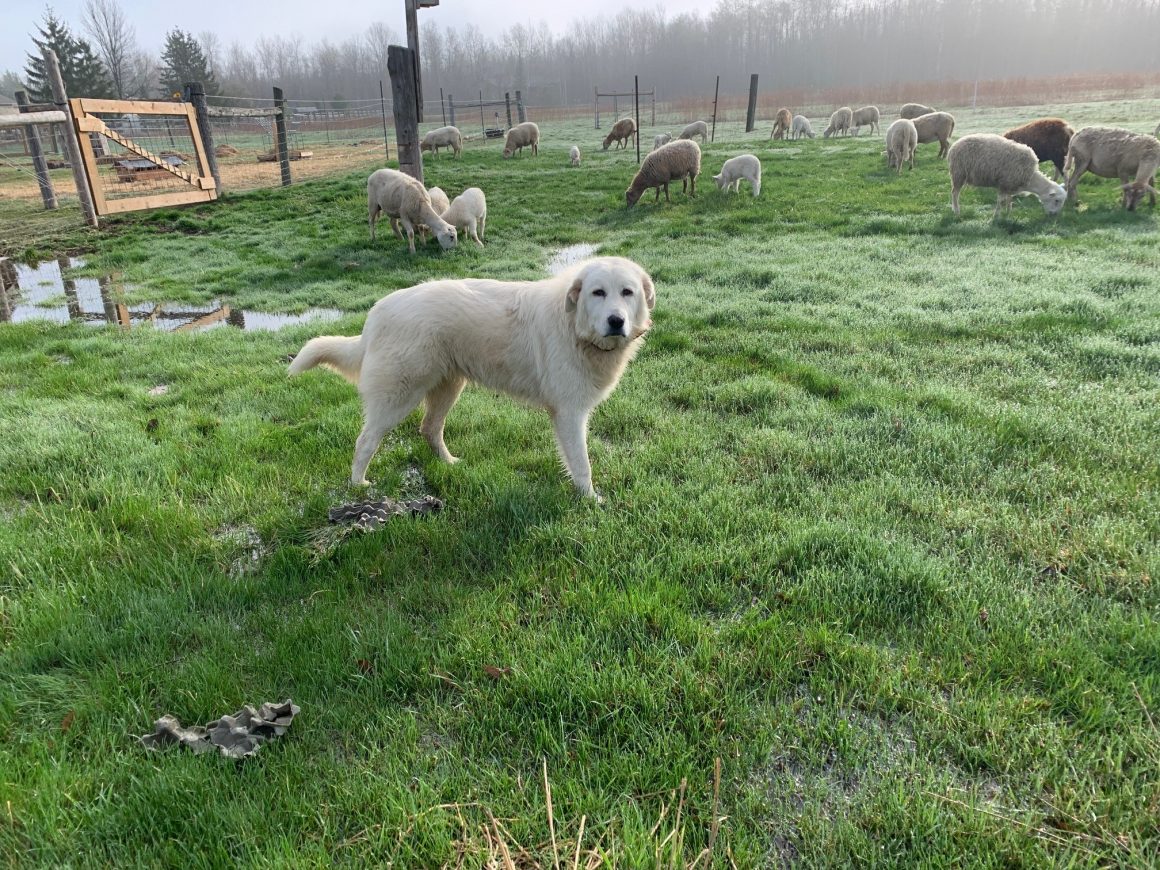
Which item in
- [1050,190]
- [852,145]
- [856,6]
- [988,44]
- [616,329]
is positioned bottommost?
[616,329]

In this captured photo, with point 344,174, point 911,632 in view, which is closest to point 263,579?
point 911,632

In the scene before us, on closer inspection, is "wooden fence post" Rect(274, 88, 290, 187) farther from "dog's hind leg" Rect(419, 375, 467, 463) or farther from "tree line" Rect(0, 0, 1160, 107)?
"tree line" Rect(0, 0, 1160, 107)

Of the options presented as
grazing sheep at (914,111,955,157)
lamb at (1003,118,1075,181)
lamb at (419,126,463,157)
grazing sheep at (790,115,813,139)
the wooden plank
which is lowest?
the wooden plank

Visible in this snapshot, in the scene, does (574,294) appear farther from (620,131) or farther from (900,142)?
(620,131)

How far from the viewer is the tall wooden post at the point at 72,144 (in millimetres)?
12930

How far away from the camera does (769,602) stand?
8.55 ft

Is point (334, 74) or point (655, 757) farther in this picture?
point (334, 74)

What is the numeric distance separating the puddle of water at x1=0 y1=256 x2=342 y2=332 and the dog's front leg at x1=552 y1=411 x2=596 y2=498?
5082mm

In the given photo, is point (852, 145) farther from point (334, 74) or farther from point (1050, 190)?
point (334, 74)

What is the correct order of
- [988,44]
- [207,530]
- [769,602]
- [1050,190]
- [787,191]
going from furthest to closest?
[988,44]
[787,191]
[1050,190]
[207,530]
[769,602]

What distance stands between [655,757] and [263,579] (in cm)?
204

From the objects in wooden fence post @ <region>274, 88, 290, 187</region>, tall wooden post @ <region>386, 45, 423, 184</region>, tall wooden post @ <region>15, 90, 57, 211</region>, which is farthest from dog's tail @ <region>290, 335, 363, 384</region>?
wooden fence post @ <region>274, 88, 290, 187</region>

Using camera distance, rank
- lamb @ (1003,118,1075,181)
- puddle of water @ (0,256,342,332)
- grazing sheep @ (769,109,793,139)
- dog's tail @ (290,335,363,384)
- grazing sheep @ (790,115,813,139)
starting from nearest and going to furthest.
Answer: dog's tail @ (290,335,363,384)
puddle of water @ (0,256,342,332)
lamb @ (1003,118,1075,181)
grazing sheep @ (769,109,793,139)
grazing sheep @ (790,115,813,139)

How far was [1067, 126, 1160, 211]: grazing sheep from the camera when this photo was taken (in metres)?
10.8
